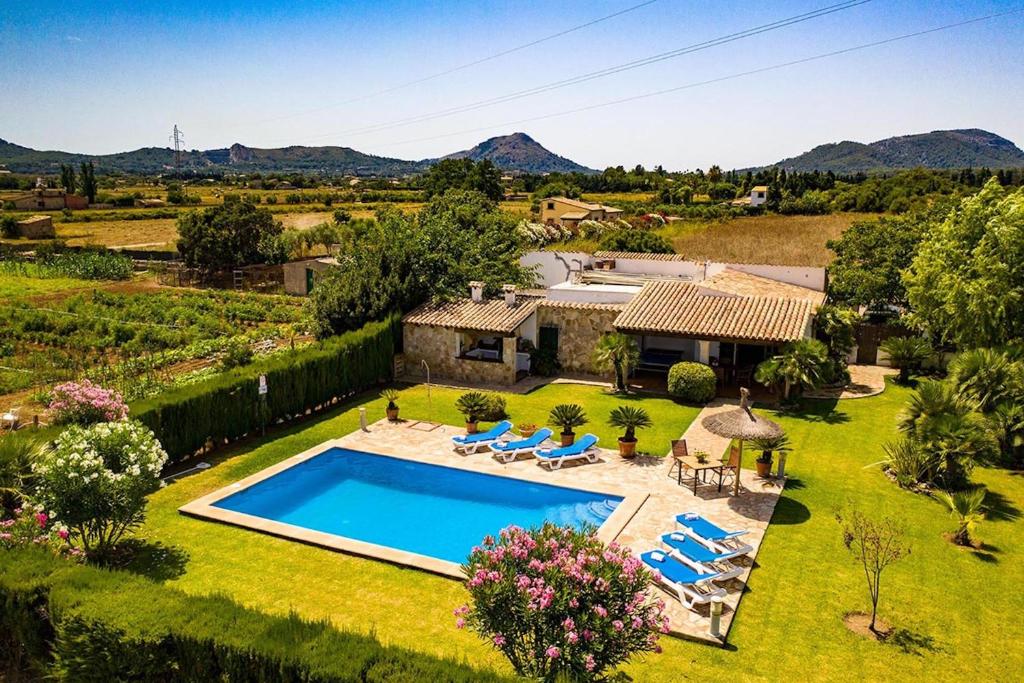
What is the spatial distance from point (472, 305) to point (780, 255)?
5176 centimetres

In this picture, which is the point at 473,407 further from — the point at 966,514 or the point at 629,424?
the point at 966,514

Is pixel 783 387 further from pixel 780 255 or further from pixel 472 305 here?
pixel 780 255

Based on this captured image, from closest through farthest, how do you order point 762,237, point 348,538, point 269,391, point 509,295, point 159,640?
point 159,640, point 348,538, point 269,391, point 509,295, point 762,237

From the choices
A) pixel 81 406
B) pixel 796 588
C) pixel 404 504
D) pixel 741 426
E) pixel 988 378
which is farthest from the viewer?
pixel 988 378

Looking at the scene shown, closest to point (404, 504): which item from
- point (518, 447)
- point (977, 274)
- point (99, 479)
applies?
point (518, 447)

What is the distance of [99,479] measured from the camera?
12.0 meters

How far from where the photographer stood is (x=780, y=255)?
233 ft

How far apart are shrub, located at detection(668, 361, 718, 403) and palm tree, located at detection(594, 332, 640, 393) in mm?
1515

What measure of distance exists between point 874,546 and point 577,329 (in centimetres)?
1642

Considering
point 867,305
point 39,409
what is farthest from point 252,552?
point 867,305

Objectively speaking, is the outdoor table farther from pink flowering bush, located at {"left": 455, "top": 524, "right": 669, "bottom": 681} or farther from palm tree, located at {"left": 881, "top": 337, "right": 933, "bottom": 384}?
palm tree, located at {"left": 881, "top": 337, "right": 933, "bottom": 384}

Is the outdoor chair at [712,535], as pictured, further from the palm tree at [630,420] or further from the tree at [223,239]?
the tree at [223,239]

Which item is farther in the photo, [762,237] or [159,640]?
[762,237]

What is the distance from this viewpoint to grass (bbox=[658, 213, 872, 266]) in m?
70.1
